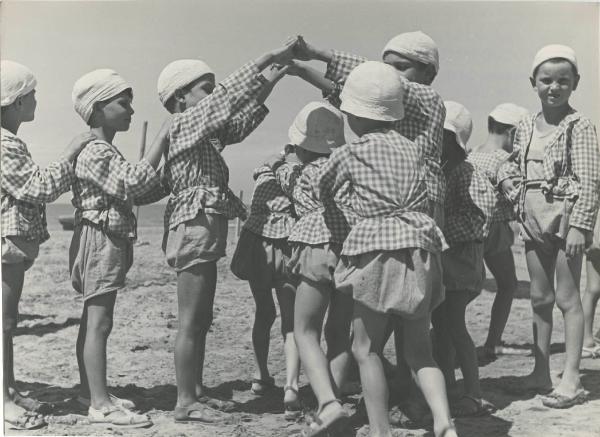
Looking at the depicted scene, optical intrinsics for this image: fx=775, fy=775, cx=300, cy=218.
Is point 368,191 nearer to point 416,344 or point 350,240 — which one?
point 350,240

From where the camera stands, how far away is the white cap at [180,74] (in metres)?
4.81

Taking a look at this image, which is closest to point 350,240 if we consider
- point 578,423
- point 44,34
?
point 578,423

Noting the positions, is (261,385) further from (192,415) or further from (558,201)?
(558,201)

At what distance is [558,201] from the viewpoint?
4906 millimetres

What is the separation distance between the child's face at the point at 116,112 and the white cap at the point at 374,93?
1.53m

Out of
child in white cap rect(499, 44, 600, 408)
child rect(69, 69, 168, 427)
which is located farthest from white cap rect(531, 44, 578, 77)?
child rect(69, 69, 168, 427)

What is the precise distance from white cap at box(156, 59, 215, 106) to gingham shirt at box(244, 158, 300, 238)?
0.88m

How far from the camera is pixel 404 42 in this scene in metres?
4.70

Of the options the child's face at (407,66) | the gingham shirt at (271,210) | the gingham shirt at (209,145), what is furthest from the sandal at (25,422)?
the child's face at (407,66)

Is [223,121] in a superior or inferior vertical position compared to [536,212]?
superior

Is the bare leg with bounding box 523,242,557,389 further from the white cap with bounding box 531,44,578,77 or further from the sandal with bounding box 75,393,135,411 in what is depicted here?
the sandal with bounding box 75,393,135,411

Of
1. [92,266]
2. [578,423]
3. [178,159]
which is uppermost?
[178,159]

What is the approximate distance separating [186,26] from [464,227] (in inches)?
92.9

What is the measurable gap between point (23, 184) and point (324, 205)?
5.85ft
